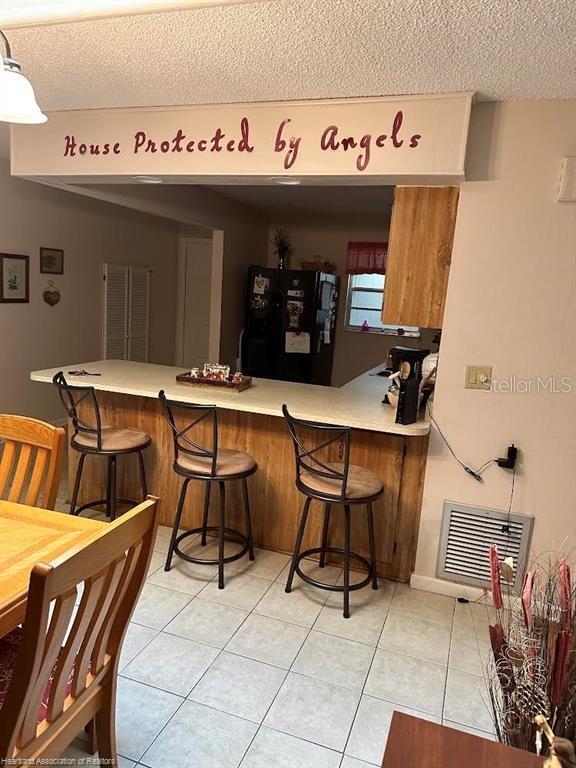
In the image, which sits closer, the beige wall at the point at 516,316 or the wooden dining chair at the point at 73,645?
the wooden dining chair at the point at 73,645

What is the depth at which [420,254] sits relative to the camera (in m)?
2.57

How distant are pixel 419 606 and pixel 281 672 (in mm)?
863

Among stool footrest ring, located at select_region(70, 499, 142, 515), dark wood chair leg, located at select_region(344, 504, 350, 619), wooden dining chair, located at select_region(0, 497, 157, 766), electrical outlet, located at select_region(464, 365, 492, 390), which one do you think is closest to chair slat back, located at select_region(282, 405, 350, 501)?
dark wood chair leg, located at select_region(344, 504, 350, 619)

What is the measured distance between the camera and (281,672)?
2.09 metres

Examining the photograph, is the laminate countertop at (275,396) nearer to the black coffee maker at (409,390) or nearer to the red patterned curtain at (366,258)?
the black coffee maker at (409,390)

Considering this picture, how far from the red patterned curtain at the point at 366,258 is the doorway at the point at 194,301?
1.74m

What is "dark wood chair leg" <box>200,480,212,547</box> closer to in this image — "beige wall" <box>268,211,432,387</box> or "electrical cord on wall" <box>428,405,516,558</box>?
"electrical cord on wall" <box>428,405,516,558</box>

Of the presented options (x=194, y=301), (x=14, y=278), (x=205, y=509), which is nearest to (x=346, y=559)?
(x=205, y=509)

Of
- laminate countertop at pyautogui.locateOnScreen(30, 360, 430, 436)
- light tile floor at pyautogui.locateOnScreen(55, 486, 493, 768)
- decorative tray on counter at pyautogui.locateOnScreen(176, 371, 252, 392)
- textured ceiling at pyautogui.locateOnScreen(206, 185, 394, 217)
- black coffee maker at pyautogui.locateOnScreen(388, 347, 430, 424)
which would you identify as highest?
textured ceiling at pyautogui.locateOnScreen(206, 185, 394, 217)

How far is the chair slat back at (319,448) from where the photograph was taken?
232cm

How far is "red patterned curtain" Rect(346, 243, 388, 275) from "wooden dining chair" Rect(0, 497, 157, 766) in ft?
18.0

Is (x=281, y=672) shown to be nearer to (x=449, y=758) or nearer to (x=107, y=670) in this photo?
(x=107, y=670)

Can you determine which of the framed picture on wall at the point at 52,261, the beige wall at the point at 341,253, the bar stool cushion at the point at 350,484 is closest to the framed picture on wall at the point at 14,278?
the framed picture on wall at the point at 52,261

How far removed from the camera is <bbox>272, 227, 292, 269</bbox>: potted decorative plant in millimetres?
6613
